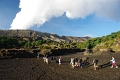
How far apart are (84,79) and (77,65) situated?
40.2 ft

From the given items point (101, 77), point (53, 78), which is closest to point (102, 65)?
point (101, 77)

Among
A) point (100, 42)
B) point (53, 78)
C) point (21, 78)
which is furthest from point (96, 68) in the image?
point (100, 42)

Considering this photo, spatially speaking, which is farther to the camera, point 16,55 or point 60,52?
point 60,52

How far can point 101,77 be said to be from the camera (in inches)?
1058

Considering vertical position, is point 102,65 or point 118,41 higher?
point 118,41

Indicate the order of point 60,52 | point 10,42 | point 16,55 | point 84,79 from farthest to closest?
point 10,42, point 60,52, point 16,55, point 84,79

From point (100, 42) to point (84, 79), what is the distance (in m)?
93.1

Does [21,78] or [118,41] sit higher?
[118,41]

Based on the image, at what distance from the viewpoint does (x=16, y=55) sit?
67125mm

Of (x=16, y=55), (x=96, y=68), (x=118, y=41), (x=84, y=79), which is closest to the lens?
(x=84, y=79)

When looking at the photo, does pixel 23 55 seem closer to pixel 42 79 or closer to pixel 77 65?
pixel 77 65

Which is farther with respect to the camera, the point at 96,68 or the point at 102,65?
the point at 102,65

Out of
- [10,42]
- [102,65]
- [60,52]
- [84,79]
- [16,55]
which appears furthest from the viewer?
[10,42]

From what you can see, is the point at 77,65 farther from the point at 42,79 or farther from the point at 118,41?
the point at 118,41
